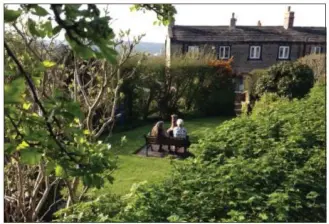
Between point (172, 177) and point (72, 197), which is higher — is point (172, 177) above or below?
above

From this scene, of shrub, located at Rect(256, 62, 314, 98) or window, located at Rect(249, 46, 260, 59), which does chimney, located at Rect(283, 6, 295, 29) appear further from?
shrub, located at Rect(256, 62, 314, 98)

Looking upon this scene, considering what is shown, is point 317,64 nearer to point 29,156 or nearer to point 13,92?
point 29,156

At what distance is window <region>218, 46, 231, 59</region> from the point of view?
27656 millimetres

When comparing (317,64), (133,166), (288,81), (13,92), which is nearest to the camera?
(13,92)

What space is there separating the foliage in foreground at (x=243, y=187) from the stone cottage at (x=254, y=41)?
73.7 feet

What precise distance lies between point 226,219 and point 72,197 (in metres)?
2.17

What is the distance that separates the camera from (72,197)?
486 centimetres

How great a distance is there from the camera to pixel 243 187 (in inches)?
151

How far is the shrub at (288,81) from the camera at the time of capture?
572 inches

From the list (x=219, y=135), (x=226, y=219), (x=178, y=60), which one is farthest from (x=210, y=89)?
(x=226, y=219)

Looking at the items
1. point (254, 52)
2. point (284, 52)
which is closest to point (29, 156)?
point (254, 52)

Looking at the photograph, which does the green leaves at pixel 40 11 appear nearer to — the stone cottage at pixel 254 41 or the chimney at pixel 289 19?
the stone cottage at pixel 254 41

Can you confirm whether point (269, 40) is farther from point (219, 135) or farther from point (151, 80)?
point (219, 135)

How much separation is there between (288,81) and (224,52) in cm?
1354
